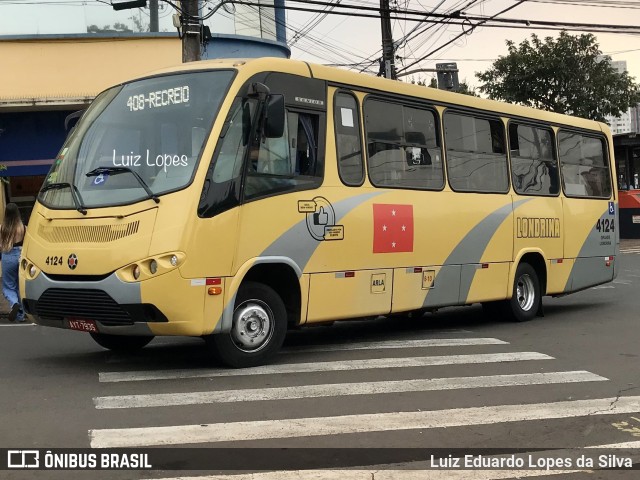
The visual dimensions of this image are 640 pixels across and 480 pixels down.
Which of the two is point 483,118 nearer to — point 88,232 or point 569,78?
point 88,232

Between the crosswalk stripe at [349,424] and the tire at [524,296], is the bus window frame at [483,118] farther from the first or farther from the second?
the crosswalk stripe at [349,424]

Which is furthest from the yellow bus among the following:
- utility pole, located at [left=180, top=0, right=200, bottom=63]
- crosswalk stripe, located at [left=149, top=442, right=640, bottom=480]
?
utility pole, located at [left=180, top=0, right=200, bottom=63]

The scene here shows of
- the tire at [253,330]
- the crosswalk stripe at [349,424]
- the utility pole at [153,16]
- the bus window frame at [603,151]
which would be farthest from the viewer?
the utility pole at [153,16]

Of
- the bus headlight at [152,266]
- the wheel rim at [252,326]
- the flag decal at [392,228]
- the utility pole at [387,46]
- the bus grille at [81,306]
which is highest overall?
the utility pole at [387,46]

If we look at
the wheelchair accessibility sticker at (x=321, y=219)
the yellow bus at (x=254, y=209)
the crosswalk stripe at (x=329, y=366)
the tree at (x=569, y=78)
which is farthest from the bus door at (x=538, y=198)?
the tree at (x=569, y=78)

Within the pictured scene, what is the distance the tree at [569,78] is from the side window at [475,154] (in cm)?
2696

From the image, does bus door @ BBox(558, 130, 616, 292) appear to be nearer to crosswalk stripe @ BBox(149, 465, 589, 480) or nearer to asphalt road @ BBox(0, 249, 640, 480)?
asphalt road @ BBox(0, 249, 640, 480)

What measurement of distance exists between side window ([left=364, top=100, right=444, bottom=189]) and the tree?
28500 mm

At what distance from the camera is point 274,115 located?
307 inches

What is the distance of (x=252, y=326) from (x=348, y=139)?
249 cm

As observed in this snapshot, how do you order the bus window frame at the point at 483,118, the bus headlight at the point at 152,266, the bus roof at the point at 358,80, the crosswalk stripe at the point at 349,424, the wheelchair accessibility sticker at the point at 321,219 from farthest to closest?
the bus window frame at the point at 483,118 → the wheelchair accessibility sticker at the point at 321,219 → the bus roof at the point at 358,80 → the bus headlight at the point at 152,266 → the crosswalk stripe at the point at 349,424

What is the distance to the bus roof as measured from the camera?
8125 millimetres

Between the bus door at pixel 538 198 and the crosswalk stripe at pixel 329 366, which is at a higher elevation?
the bus door at pixel 538 198

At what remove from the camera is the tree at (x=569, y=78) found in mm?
37000
